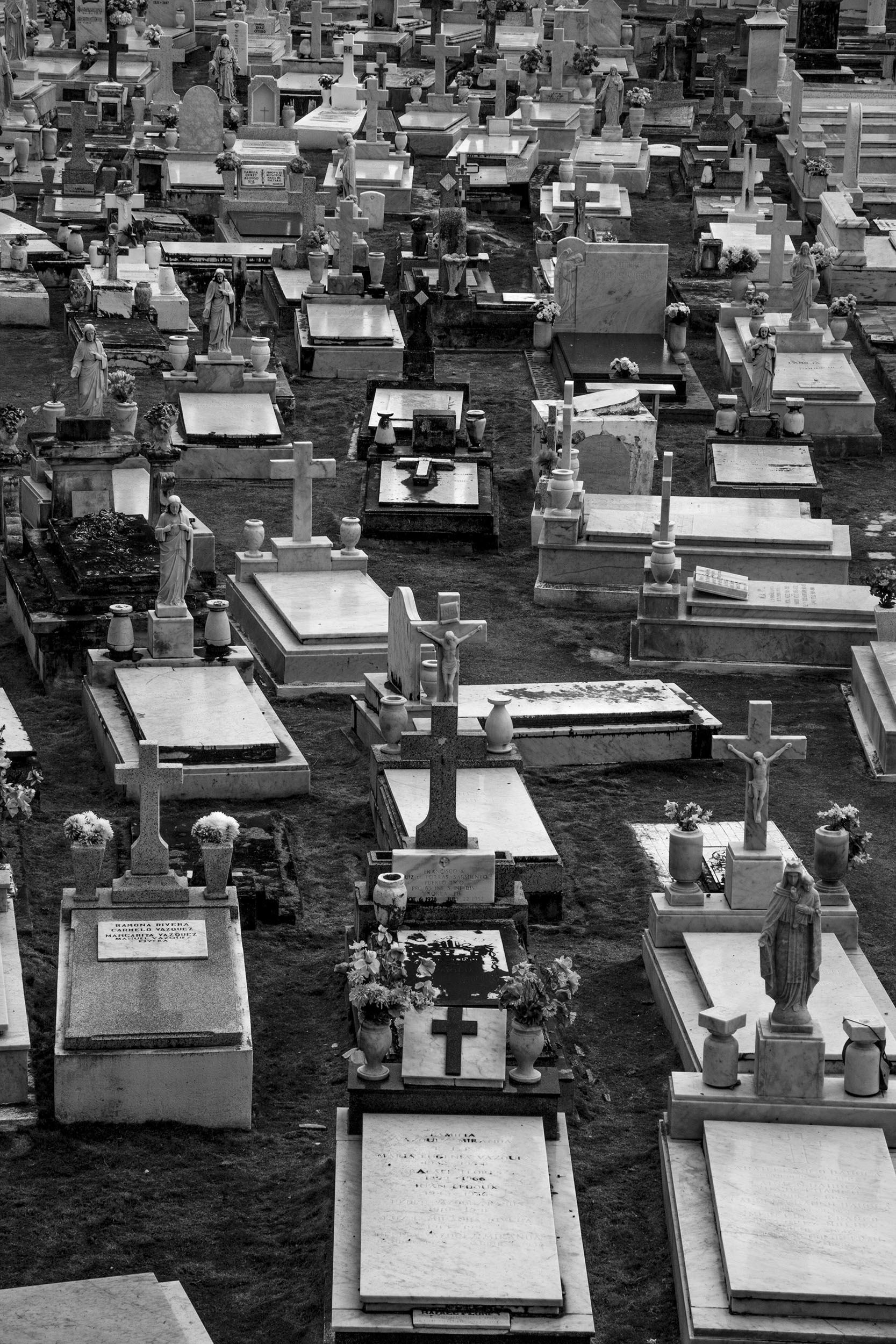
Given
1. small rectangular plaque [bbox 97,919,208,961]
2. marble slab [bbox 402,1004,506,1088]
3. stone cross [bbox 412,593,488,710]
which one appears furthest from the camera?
stone cross [bbox 412,593,488,710]

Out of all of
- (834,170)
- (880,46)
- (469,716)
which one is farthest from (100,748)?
(880,46)

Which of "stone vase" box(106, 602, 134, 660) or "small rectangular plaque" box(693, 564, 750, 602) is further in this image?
"small rectangular plaque" box(693, 564, 750, 602)

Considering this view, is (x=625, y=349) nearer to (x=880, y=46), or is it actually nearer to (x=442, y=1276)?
(x=442, y=1276)

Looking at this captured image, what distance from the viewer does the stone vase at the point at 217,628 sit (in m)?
18.3

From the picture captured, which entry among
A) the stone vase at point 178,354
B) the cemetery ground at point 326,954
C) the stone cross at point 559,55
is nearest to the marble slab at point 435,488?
the cemetery ground at point 326,954

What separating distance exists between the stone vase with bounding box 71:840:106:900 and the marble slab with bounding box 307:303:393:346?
14.6 meters

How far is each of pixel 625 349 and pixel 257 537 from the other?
8.25 meters

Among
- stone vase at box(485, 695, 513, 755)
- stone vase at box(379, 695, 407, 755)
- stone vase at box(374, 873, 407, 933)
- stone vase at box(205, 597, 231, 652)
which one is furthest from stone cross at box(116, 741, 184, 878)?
stone vase at box(205, 597, 231, 652)

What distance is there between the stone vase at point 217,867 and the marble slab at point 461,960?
104 cm

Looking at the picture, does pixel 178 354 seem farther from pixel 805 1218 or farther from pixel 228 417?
pixel 805 1218

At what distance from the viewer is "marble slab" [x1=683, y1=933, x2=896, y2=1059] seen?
42.8 feet

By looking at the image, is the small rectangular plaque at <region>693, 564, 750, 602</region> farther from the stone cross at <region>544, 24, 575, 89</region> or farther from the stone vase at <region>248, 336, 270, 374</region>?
the stone cross at <region>544, 24, 575, 89</region>

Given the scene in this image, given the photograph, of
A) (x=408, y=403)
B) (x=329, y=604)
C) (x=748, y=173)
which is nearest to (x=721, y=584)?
(x=329, y=604)

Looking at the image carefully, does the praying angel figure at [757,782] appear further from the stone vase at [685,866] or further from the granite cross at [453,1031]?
the granite cross at [453,1031]
